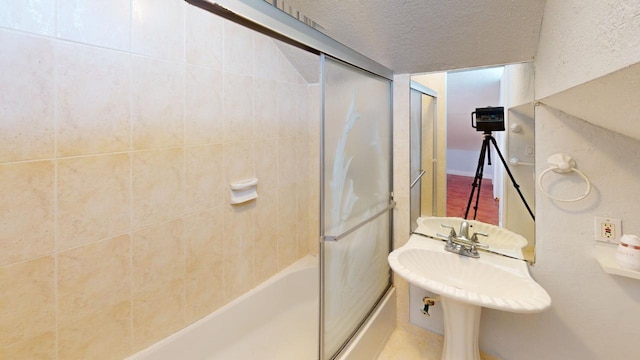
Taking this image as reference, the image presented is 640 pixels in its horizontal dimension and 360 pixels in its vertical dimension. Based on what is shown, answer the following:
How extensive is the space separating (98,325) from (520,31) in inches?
92.6

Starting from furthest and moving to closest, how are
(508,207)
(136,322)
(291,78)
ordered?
(291,78) → (508,207) → (136,322)

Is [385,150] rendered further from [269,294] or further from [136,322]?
[136,322]

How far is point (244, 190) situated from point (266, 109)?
2.10 feet

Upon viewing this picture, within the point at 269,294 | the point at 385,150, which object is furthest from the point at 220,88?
the point at 269,294

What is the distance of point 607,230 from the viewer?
4.11 feet

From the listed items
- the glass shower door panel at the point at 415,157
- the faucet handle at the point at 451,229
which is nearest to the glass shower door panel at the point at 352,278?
the glass shower door panel at the point at 415,157

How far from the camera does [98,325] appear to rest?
1.18 meters

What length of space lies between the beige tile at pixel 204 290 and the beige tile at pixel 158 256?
102 millimetres

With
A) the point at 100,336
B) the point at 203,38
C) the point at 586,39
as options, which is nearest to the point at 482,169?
the point at 586,39

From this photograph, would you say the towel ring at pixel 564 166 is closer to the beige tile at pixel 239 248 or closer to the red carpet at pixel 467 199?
the red carpet at pixel 467 199

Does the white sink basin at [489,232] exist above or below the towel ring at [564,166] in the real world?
below

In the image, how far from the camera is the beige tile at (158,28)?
126 cm

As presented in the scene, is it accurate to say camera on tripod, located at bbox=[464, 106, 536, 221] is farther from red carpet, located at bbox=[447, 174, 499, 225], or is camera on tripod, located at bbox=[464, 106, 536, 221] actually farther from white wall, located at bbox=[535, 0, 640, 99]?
white wall, located at bbox=[535, 0, 640, 99]

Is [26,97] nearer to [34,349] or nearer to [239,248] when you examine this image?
[34,349]
